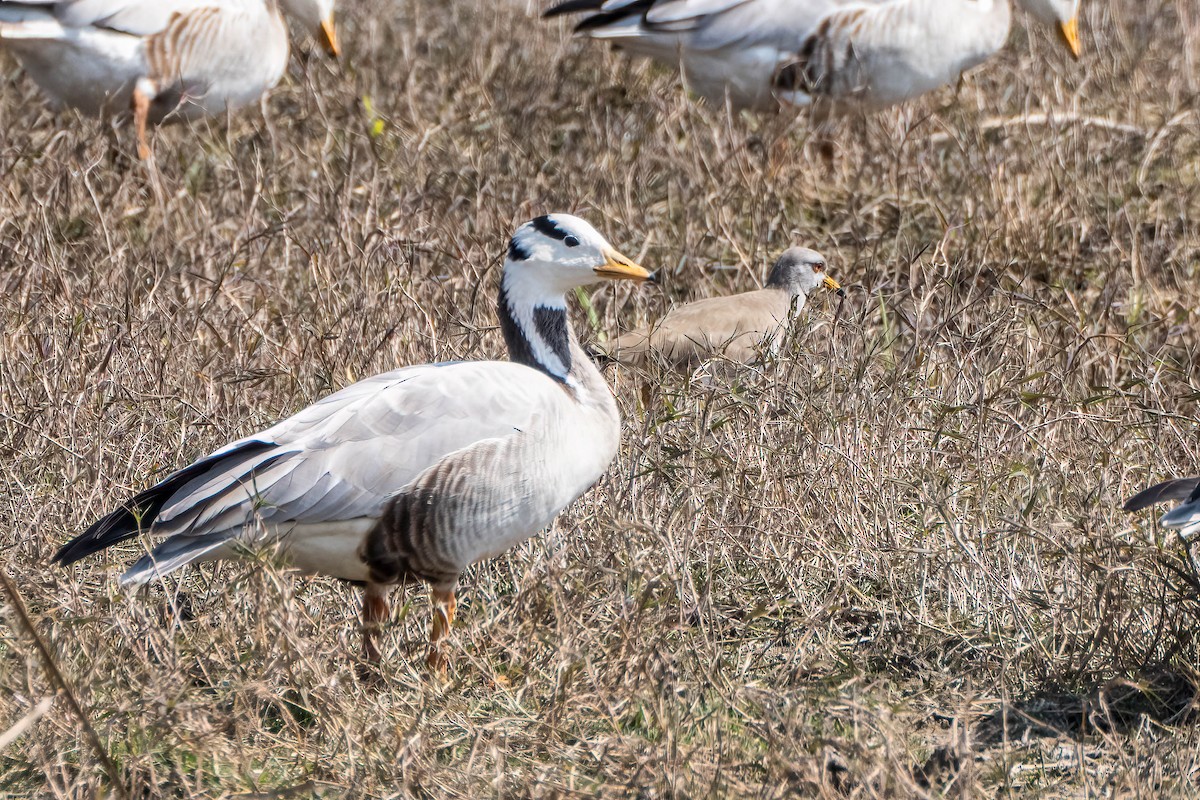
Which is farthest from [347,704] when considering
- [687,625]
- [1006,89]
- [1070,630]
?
[1006,89]

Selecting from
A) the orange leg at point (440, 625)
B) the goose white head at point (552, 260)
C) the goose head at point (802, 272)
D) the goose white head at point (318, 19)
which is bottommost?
the goose head at point (802, 272)

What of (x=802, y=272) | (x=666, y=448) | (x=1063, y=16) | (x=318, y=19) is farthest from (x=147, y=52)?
(x=1063, y=16)

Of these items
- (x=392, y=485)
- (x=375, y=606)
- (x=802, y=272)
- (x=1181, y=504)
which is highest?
(x=392, y=485)

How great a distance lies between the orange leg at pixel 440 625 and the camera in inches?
151

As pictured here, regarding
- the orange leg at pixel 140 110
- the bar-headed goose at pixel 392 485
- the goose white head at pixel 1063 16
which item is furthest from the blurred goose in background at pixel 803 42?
the bar-headed goose at pixel 392 485

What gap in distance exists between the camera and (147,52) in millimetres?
7430

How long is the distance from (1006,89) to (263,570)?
5957 millimetres

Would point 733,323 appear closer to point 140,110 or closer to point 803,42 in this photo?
point 803,42

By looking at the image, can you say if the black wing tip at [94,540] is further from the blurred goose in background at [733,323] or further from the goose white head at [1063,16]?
the goose white head at [1063,16]

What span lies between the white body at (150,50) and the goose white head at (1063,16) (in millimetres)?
3986

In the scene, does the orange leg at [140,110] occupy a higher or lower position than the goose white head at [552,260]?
lower

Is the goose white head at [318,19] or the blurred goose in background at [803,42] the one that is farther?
the goose white head at [318,19]

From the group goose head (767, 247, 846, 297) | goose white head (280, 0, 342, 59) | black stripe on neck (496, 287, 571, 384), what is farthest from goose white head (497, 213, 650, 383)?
goose white head (280, 0, 342, 59)

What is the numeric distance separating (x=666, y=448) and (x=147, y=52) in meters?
4.13
